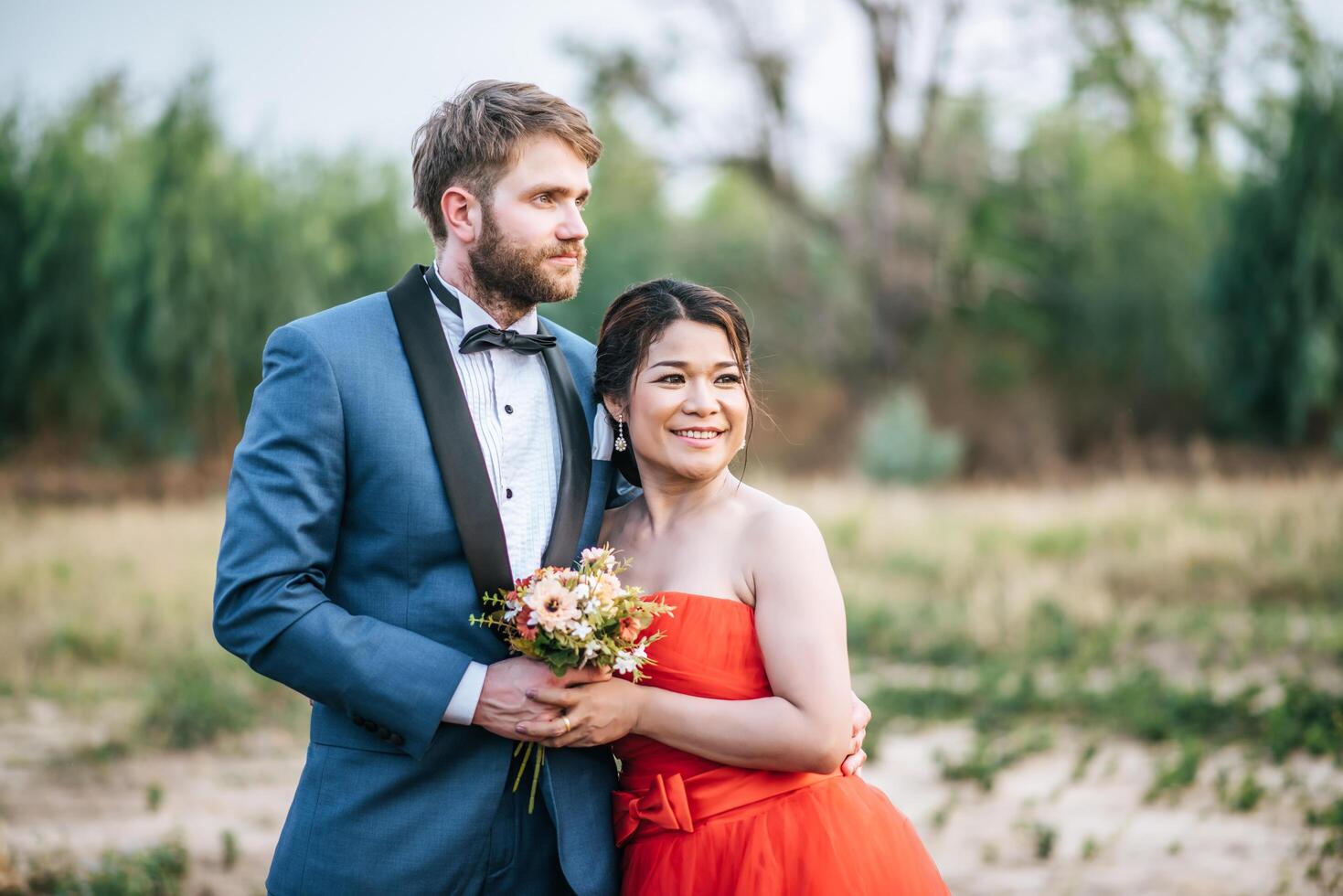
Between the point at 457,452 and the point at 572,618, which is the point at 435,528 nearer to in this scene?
the point at 457,452

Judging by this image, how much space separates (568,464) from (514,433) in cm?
14

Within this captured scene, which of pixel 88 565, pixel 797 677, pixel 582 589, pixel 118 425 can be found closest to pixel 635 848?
pixel 797 677

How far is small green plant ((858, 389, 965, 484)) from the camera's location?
713 inches

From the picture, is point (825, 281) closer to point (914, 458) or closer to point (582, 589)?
point (914, 458)

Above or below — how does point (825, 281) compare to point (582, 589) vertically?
above

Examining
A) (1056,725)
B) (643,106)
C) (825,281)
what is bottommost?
(1056,725)

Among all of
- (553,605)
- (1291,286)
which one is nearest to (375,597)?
(553,605)

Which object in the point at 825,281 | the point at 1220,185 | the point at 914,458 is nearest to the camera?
the point at 914,458

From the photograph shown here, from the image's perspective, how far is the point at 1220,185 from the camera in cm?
1938

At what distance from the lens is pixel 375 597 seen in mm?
2479

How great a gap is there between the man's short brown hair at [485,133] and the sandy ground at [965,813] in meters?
3.52

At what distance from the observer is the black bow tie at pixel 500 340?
2617 millimetres

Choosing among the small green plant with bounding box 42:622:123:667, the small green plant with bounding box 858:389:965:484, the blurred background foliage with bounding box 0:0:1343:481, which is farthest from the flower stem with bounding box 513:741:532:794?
the small green plant with bounding box 858:389:965:484

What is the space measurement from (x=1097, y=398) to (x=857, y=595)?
548 inches
